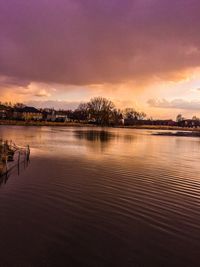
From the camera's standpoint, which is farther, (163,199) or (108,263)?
(163,199)

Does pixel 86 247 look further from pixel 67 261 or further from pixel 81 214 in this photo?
pixel 81 214

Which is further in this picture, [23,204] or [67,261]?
[23,204]

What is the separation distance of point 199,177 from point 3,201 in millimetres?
17646

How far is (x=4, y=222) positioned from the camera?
12.8 metres

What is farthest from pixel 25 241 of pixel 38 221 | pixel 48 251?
pixel 38 221

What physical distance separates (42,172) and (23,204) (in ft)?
33.5

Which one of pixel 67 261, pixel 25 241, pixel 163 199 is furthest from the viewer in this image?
pixel 163 199

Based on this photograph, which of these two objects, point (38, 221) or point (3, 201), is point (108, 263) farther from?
point (3, 201)

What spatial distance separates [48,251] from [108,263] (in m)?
2.35

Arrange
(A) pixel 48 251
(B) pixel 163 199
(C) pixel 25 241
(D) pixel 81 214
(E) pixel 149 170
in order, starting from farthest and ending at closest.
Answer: (E) pixel 149 170 → (B) pixel 163 199 → (D) pixel 81 214 → (C) pixel 25 241 → (A) pixel 48 251

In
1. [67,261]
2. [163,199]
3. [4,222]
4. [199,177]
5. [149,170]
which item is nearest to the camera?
[67,261]

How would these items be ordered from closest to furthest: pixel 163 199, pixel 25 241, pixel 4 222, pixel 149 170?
pixel 25 241
pixel 4 222
pixel 163 199
pixel 149 170

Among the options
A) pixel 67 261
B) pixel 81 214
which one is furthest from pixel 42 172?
pixel 67 261

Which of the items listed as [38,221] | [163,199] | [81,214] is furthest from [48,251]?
[163,199]
